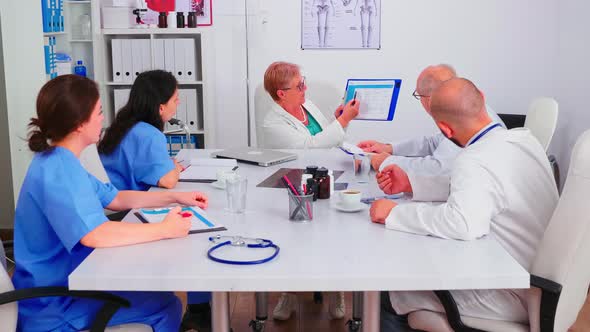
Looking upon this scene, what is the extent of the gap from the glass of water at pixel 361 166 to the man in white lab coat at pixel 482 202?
0.76 metres

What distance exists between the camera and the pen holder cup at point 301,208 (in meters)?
2.09

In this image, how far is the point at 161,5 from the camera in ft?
15.5

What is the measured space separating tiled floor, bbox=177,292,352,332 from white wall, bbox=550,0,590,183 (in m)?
2.06

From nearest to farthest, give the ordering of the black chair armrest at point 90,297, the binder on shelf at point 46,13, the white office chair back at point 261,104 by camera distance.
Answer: the black chair armrest at point 90,297 → the white office chair back at point 261,104 → the binder on shelf at point 46,13

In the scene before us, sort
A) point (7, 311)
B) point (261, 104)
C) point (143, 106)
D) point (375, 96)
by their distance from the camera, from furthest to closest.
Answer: point (261, 104) < point (375, 96) < point (143, 106) < point (7, 311)

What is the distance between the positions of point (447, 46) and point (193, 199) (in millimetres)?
3217

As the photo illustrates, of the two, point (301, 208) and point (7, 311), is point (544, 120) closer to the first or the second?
point (301, 208)

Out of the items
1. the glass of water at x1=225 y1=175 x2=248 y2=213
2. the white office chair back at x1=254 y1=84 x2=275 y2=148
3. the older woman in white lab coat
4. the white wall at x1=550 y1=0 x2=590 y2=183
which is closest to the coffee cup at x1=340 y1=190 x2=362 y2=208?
the glass of water at x1=225 y1=175 x2=248 y2=213

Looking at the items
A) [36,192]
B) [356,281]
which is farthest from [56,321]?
[356,281]

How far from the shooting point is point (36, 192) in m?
1.84

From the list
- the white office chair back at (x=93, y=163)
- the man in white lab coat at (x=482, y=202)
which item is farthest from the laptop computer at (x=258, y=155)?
the man in white lab coat at (x=482, y=202)

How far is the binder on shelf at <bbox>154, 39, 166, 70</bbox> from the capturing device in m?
4.63

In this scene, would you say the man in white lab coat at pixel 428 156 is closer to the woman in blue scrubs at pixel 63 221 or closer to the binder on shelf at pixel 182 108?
the woman in blue scrubs at pixel 63 221

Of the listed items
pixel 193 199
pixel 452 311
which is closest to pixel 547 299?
pixel 452 311
